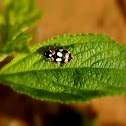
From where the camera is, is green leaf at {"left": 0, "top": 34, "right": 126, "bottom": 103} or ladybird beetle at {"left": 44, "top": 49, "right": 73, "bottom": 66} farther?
ladybird beetle at {"left": 44, "top": 49, "right": 73, "bottom": 66}

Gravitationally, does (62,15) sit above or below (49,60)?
above

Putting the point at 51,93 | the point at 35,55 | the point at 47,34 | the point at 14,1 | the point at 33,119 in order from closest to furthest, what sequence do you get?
the point at 51,93, the point at 35,55, the point at 14,1, the point at 33,119, the point at 47,34

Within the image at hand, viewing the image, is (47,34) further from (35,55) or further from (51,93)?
(51,93)

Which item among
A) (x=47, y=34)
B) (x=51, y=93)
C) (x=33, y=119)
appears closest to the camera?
(x=51, y=93)

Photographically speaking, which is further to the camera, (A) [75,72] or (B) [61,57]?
(B) [61,57]

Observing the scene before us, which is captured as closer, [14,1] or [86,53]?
[86,53]

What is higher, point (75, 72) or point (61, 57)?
point (61, 57)

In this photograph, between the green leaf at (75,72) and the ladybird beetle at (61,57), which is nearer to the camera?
the green leaf at (75,72)

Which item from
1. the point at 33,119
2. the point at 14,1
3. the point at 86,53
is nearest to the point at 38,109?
the point at 33,119
